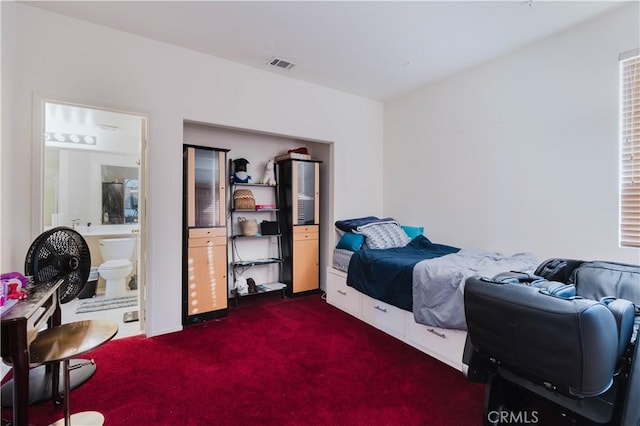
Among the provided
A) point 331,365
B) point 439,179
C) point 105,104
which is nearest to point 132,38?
point 105,104

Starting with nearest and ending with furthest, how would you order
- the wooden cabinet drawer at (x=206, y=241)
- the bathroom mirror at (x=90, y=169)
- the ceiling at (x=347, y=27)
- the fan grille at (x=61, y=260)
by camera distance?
the fan grille at (x=61, y=260) → the ceiling at (x=347, y=27) → the wooden cabinet drawer at (x=206, y=241) → the bathroom mirror at (x=90, y=169)

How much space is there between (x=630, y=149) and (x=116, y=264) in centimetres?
543

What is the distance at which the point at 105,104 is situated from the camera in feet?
8.36

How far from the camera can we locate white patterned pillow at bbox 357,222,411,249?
353 centimetres

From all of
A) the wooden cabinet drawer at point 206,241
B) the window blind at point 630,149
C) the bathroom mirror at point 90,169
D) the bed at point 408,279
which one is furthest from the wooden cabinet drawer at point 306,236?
the window blind at point 630,149

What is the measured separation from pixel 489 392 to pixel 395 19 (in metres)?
2.63

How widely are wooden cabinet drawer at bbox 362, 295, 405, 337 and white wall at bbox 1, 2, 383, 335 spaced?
1.35 metres

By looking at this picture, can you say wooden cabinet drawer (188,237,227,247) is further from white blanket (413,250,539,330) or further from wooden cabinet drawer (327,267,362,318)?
white blanket (413,250,539,330)

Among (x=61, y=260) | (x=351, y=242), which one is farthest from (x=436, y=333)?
(x=61, y=260)

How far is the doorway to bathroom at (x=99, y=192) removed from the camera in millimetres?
3877

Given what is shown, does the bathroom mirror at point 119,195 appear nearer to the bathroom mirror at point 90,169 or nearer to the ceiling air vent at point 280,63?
the bathroom mirror at point 90,169

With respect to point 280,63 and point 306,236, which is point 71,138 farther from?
point 306,236

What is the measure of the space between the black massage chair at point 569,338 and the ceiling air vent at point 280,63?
288cm
